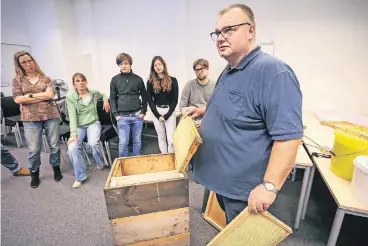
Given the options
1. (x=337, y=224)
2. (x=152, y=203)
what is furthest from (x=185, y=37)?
(x=337, y=224)

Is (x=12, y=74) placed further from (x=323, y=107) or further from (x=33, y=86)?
(x=323, y=107)

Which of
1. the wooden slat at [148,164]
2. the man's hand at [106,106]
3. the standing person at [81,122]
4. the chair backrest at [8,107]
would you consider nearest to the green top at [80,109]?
the standing person at [81,122]

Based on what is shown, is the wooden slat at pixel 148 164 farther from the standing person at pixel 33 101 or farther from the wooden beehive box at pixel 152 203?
Answer: the standing person at pixel 33 101

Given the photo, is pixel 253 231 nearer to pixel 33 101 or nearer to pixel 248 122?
pixel 248 122

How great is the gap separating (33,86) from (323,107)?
3.80 meters

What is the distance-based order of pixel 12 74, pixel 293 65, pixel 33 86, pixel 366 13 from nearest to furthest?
pixel 33 86 → pixel 366 13 → pixel 293 65 → pixel 12 74

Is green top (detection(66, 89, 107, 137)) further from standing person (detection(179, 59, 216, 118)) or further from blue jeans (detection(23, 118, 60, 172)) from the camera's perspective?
standing person (detection(179, 59, 216, 118))

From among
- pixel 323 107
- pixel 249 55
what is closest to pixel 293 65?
pixel 323 107

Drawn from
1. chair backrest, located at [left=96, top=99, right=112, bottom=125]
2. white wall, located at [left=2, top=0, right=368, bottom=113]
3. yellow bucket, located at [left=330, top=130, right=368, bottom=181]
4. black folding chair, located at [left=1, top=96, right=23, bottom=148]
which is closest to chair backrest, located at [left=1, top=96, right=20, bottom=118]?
black folding chair, located at [left=1, top=96, right=23, bottom=148]

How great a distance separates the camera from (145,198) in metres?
1.26

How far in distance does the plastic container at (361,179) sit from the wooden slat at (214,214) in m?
0.93

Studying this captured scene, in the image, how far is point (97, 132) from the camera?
8.69 feet

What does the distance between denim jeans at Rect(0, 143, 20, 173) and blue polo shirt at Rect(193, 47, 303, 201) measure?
2.67 metres

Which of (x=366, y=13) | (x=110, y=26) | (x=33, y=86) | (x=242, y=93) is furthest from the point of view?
(x=110, y=26)
